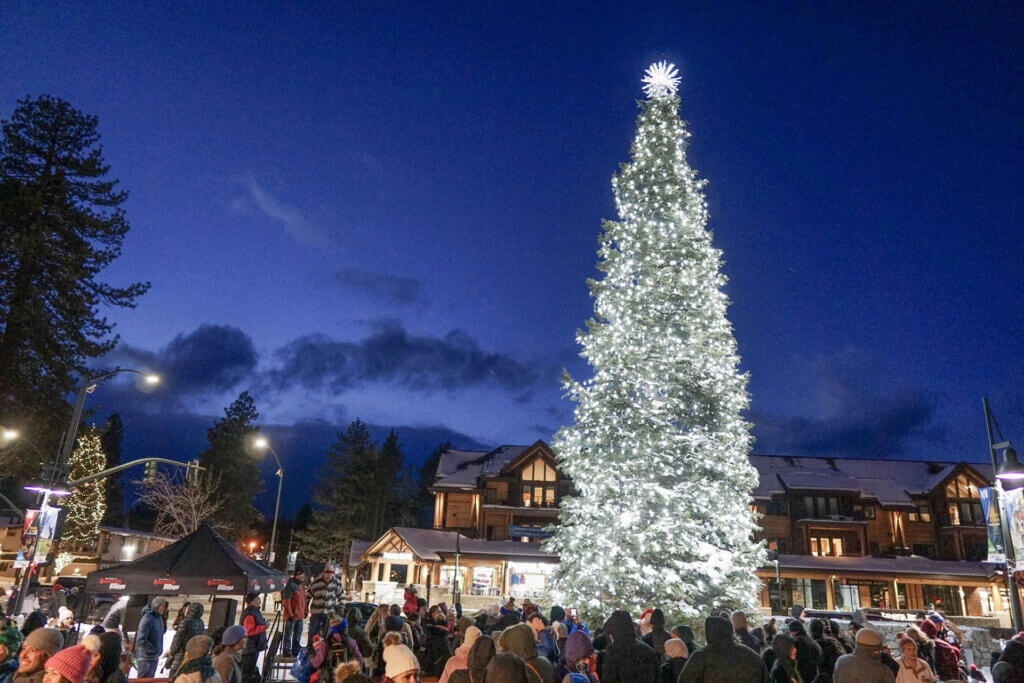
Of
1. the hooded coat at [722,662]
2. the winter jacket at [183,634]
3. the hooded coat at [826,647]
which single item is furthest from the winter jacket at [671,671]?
the winter jacket at [183,634]

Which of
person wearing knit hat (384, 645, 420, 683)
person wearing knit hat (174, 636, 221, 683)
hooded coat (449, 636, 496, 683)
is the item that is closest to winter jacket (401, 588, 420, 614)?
person wearing knit hat (174, 636, 221, 683)

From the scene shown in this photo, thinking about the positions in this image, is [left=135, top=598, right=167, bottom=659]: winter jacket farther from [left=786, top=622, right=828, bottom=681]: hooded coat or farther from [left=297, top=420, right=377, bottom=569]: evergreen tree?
[left=297, top=420, right=377, bottom=569]: evergreen tree

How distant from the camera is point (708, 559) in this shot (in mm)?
18031

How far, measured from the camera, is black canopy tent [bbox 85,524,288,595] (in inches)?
443

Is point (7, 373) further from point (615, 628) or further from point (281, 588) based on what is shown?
point (615, 628)

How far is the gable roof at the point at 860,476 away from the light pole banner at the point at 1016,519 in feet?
106

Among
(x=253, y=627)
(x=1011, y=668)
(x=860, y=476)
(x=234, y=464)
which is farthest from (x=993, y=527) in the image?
(x=234, y=464)

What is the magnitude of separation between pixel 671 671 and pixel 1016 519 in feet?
28.0

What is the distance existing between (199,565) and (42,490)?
6.11 meters

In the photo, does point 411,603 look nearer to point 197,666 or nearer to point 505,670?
point 197,666

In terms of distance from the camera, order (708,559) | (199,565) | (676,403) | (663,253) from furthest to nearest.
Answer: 1. (663,253)
2. (676,403)
3. (708,559)
4. (199,565)

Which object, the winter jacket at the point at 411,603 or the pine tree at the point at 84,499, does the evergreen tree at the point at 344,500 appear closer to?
the pine tree at the point at 84,499

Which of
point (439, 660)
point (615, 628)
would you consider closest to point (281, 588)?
point (439, 660)

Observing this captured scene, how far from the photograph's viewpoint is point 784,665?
8531 millimetres
